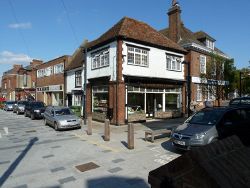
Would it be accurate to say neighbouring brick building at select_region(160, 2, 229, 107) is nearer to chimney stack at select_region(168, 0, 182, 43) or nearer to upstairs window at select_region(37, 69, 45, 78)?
chimney stack at select_region(168, 0, 182, 43)

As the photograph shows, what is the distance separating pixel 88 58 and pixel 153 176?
21814mm

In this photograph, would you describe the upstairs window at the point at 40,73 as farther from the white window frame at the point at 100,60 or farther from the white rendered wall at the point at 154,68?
the white rendered wall at the point at 154,68

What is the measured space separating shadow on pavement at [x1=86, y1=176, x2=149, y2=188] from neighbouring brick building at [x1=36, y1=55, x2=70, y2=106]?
2575cm

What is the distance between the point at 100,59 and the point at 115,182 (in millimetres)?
15652

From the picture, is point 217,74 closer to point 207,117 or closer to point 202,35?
point 202,35

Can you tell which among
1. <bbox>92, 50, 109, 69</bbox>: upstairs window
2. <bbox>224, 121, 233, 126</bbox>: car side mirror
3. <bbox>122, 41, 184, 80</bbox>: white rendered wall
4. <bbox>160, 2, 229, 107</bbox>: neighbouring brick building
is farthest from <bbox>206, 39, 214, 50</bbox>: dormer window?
<bbox>224, 121, 233, 126</bbox>: car side mirror

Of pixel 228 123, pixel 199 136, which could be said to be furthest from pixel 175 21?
pixel 199 136

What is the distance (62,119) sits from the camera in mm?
16828

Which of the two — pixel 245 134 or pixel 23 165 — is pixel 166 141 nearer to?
pixel 245 134

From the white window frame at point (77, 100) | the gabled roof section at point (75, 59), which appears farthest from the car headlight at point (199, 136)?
the gabled roof section at point (75, 59)

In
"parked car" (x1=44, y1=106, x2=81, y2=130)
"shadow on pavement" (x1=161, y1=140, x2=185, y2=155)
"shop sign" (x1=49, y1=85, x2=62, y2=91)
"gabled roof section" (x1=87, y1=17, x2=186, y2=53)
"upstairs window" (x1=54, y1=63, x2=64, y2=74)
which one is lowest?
"shadow on pavement" (x1=161, y1=140, x2=185, y2=155)

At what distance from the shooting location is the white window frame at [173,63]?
75.9ft

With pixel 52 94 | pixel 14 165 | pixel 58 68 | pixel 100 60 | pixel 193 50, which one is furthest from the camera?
pixel 52 94

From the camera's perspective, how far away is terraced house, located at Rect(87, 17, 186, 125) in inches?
748
